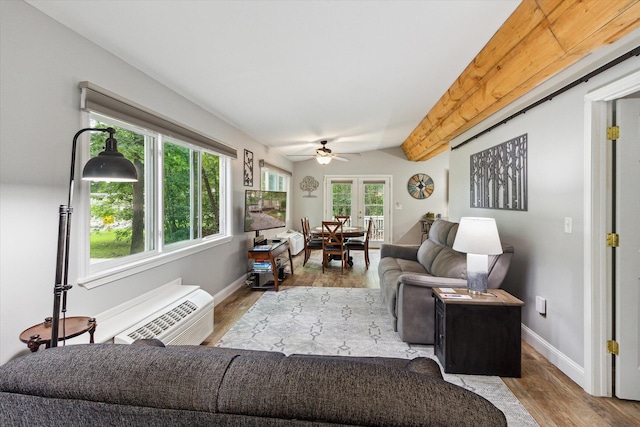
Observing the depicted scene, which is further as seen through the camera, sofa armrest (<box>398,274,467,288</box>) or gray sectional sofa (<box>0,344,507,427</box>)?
sofa armrest (<box>398,274,467,288</box>)

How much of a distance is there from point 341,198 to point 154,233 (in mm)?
5675

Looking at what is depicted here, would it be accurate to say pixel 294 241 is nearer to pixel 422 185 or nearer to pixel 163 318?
pixel 422 185

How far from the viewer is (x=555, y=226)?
94.0 inches

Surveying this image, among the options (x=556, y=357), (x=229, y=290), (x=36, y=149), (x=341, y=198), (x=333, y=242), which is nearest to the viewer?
(x=36, y=149)

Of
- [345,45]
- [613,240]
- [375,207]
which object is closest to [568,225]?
[613,240]

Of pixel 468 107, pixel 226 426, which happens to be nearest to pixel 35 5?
pixel 226 426

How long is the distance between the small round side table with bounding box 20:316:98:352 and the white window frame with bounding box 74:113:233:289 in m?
0.35

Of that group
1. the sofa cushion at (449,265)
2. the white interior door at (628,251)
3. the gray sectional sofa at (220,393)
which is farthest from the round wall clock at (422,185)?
the gray sectional sofa at (220,393)

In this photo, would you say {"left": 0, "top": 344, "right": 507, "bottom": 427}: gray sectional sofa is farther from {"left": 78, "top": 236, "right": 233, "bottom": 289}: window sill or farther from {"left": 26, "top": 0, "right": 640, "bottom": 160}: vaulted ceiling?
{"left": 26, "top": 0, "right": 640, "bottom": 160}: vaulted ceiling

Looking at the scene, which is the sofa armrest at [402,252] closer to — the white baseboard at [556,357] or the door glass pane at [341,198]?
the white baseboard at [556,357]

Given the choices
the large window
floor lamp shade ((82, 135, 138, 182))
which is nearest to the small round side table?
the large window

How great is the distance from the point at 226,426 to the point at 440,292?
2.08m

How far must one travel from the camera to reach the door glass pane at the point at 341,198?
7969 mm

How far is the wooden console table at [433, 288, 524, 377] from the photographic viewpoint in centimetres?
218
